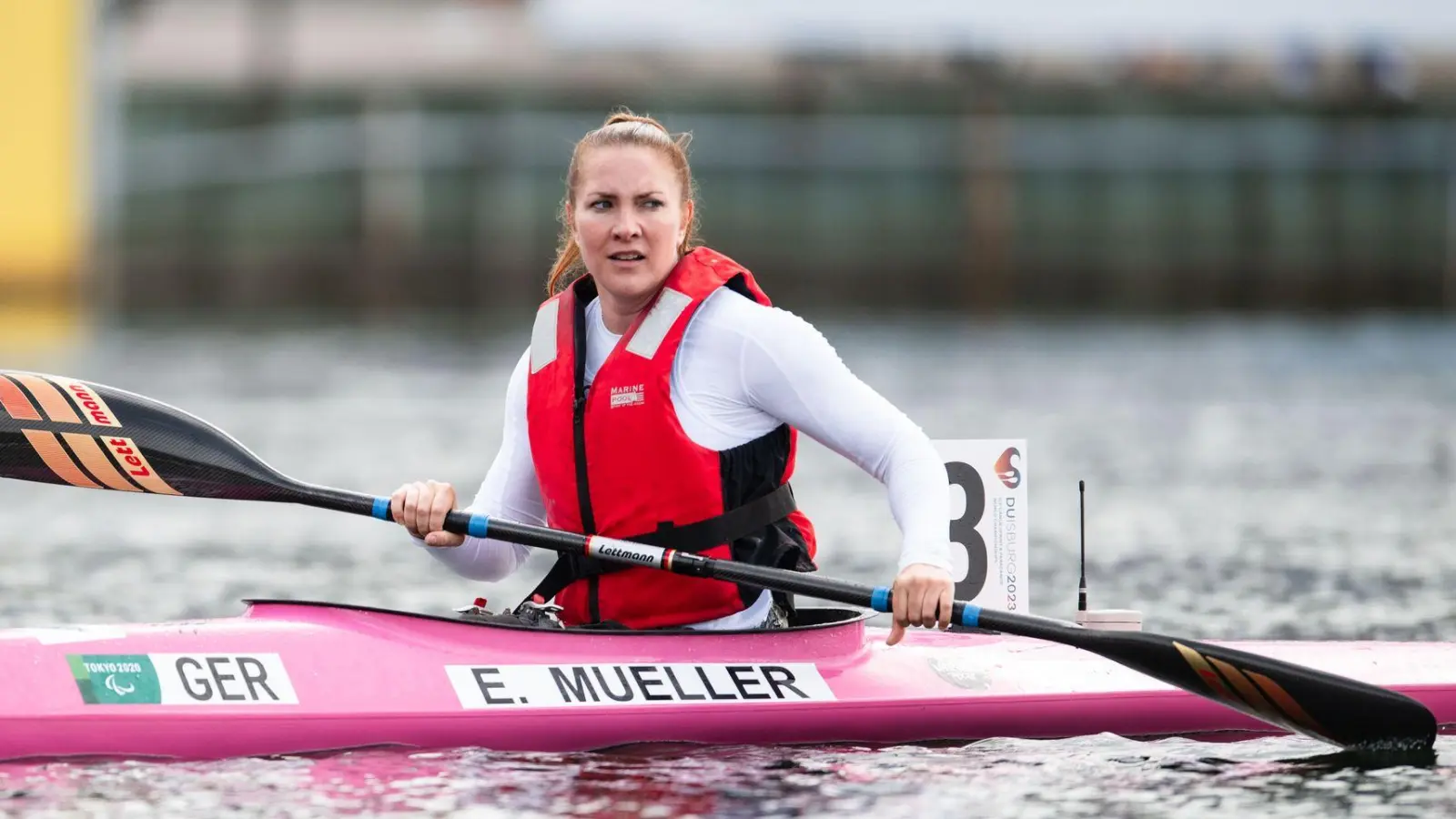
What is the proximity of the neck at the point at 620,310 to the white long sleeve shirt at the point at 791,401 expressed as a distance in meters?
0.02

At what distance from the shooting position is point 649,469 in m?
5.04

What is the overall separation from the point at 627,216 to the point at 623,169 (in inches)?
3.9

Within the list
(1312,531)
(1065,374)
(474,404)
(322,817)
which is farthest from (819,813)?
(1065,374)

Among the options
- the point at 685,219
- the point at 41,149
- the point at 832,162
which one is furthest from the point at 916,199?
the point at 685,219

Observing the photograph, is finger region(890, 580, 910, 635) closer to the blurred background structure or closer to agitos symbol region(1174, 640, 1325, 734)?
agitos symbol region(1174, 640, 1325, 734)

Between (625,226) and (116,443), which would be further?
(116,443)

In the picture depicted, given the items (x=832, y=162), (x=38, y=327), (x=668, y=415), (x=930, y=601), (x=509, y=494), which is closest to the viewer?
(x=930, y=601)

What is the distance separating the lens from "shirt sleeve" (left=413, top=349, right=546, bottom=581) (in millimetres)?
5258

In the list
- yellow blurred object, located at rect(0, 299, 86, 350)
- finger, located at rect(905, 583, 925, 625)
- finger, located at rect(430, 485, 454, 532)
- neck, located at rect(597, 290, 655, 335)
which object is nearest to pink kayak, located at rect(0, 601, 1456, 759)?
finger, located at rect(430, 485, 454, 532)

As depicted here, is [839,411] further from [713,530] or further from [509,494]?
[509,494]

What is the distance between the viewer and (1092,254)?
2534 centimetres

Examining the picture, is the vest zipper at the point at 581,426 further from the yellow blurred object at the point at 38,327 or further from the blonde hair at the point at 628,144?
the yellow blurred object at the point at 38,327

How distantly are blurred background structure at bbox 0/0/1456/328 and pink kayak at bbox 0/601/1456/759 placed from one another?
19283 millimetres

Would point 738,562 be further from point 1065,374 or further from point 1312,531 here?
point 1065,374
